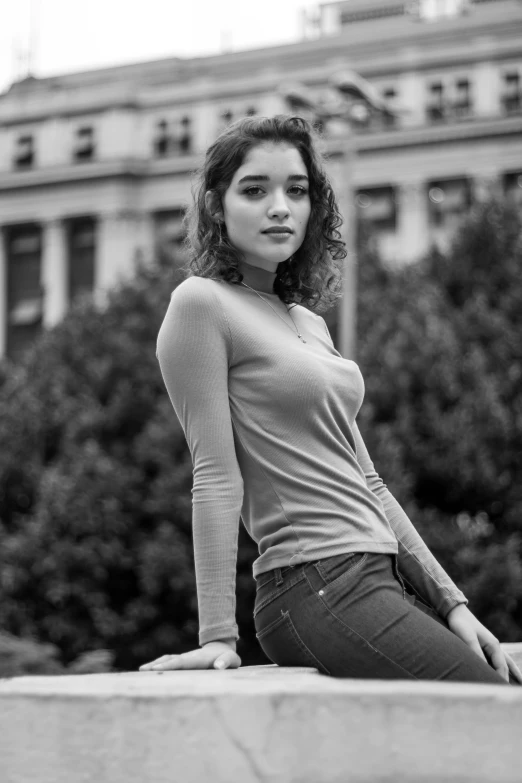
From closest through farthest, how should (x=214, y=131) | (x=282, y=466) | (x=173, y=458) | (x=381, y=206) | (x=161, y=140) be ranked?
1. (x=282, y=466)
2. (x=173, y=458)
3. (x=214, y=131)
4. (x=381, y=206)
5. (x=161, y=140)

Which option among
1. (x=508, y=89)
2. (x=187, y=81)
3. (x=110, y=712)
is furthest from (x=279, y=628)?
(x=187, y=81)

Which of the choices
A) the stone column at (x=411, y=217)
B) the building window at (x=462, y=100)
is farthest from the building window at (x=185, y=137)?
the building window at (x=462, y=100)

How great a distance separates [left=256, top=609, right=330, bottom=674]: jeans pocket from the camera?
96.1 inches

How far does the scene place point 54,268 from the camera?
4966cm

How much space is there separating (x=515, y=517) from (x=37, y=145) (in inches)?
1413

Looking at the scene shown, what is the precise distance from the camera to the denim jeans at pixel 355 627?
236 centimetres

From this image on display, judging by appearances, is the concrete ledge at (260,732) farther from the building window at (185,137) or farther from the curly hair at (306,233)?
the building window at (185,137)

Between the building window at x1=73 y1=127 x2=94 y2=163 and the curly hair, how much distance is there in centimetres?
4605

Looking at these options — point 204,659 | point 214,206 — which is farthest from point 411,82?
point 204,659

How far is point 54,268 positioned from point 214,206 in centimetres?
4759

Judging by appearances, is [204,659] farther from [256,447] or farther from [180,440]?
[180,440]

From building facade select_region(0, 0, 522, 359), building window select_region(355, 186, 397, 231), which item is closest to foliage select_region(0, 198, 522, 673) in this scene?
building facade select_region(0, 0, 522, 359)

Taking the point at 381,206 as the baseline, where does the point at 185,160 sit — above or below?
above

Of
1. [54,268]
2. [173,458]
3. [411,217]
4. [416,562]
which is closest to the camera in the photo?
[416,562]
